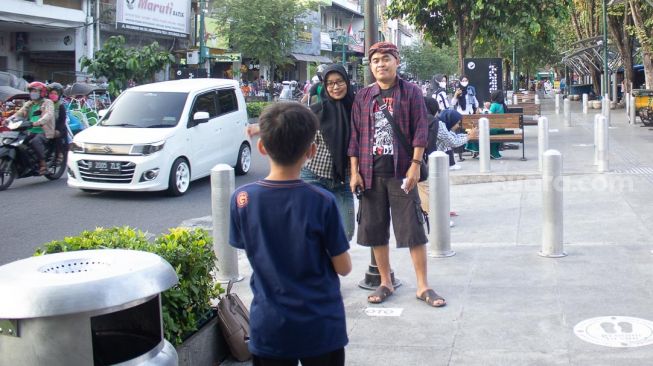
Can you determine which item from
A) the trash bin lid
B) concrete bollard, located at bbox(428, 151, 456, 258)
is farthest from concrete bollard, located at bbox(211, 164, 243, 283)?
the trash bin lid

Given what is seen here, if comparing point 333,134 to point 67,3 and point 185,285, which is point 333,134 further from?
point 67,3

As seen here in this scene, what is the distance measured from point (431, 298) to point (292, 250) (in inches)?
116

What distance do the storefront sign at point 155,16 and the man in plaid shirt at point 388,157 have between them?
91.7ft

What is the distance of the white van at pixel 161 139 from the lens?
11656 mm

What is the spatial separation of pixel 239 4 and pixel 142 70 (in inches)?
592

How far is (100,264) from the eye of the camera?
297 centimetres

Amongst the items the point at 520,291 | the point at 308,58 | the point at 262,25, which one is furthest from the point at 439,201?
the point at 308,58

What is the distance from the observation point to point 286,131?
3.01 m

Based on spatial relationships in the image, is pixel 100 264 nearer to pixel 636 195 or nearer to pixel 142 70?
pixel 636 195

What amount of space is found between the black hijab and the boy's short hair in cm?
268

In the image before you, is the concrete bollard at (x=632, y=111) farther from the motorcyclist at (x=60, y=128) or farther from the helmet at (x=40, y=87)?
the helmet at (x=40, y=87)

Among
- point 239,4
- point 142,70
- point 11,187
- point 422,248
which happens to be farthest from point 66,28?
point 422,248

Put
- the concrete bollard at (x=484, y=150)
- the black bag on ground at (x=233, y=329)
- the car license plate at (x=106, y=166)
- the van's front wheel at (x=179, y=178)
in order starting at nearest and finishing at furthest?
the black bag on ground at (x=233, y=329) → the car license plate at (x=106, y=166) → the van's front wheel at (x=179, y=178) → the concrete bollard at (x=484, y=150)

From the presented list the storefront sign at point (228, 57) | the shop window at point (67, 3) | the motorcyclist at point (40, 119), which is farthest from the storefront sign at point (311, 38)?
the motorcyclist at point (40, 119)
